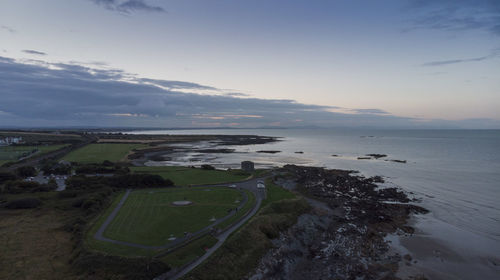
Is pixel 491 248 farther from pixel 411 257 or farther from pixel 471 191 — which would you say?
pixel 471 191

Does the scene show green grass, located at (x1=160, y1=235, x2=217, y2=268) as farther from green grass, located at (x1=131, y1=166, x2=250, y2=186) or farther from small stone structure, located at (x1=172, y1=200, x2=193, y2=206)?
green grass, located at (x1=131, y1=166, x2=250, y2=186)

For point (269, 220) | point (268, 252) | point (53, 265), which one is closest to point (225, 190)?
point (269, 220)

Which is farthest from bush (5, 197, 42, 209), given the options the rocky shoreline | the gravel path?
the rocky shoreline

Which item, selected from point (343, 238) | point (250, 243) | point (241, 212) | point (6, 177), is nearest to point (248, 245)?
point (250, 243)

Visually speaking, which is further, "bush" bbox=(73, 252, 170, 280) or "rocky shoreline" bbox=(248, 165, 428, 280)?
"rocky shoreline" bbox=(248, 165, 428, 280)

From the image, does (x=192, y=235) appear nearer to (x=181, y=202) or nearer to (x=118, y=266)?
(x=118, y=266)
